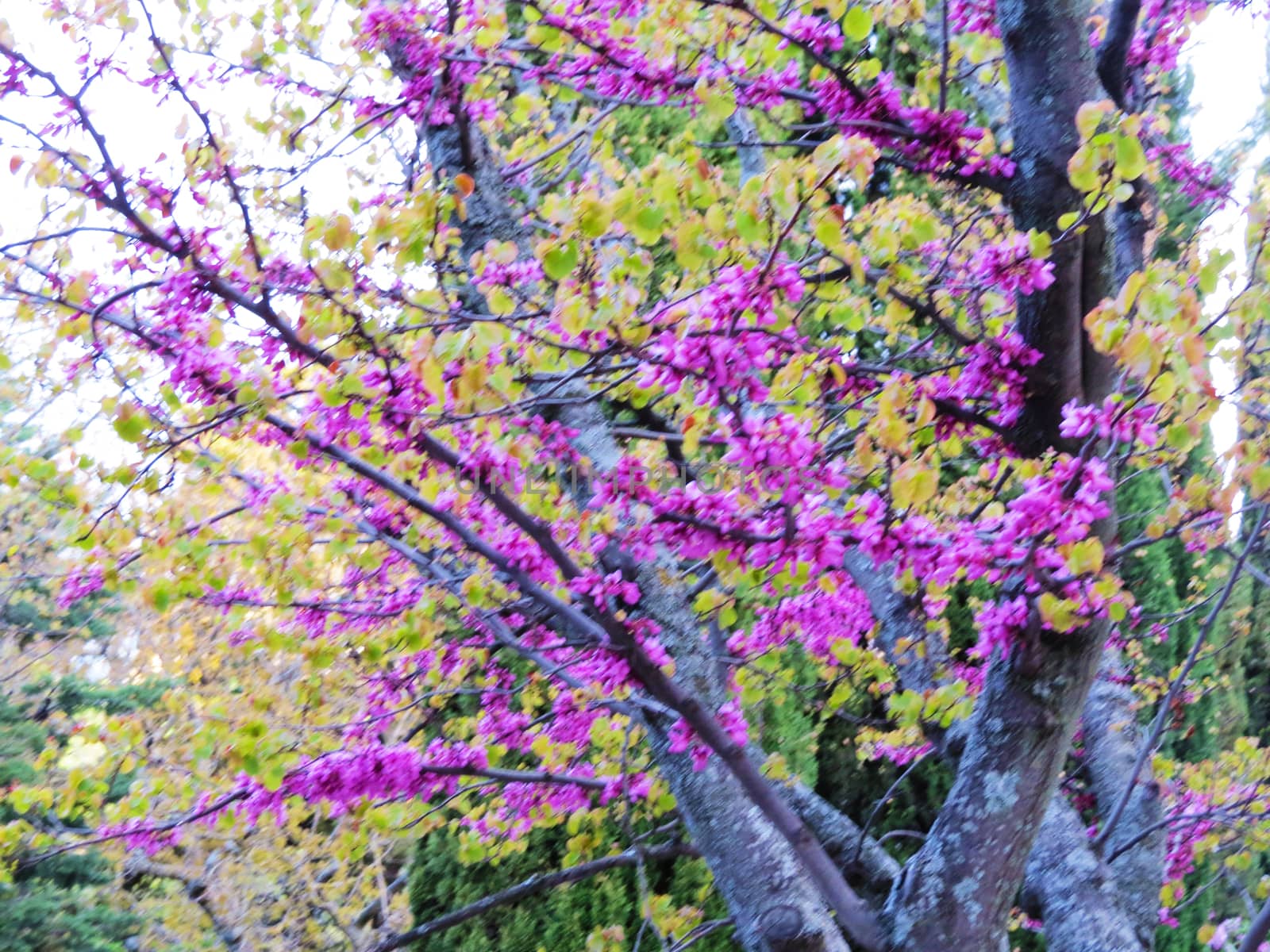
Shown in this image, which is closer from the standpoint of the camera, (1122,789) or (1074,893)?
(1074,893)

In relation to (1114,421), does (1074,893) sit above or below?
below

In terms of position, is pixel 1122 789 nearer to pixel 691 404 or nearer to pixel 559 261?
pixel 691 404

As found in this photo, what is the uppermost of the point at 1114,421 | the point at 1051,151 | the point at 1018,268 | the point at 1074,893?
A: the point at 1051,151

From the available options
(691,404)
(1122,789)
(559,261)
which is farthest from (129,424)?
(1122,789)

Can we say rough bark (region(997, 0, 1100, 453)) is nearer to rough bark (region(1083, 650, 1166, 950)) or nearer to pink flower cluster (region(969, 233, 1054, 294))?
pink flower cluster (region(969, 233, 1054, 294))

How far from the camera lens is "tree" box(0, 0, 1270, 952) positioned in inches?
80.1

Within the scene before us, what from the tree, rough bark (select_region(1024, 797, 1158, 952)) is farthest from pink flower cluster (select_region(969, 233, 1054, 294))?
rough bark (select_region(1024, 797, 1158, 952))

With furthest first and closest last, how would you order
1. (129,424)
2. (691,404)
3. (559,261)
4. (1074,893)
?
(1074,893) → (691,404) → (129,424) → (559,261)

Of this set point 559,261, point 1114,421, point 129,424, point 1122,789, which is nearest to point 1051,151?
point 1114,421

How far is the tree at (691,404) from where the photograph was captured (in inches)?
80.1

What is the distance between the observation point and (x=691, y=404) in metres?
2.87

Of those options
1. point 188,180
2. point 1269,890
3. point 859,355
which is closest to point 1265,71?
point 859,355

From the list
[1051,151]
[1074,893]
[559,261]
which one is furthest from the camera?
[1074,893]

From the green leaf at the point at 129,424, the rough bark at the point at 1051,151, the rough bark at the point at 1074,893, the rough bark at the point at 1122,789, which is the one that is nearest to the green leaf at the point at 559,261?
the green leaf at the point at 129,424
